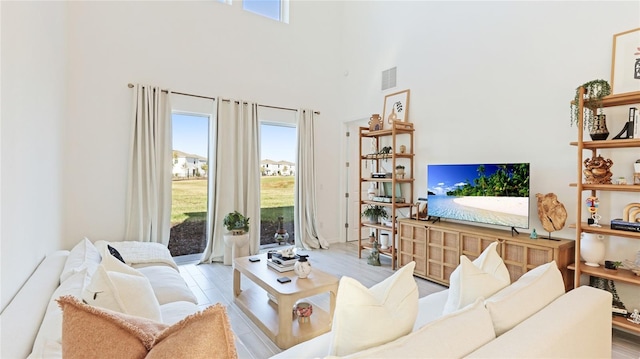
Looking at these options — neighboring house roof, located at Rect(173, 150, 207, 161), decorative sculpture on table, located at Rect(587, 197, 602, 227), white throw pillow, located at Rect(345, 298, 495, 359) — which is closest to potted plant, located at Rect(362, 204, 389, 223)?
decorative sculpture on table, located at Rect(587, 197, 602, 227)

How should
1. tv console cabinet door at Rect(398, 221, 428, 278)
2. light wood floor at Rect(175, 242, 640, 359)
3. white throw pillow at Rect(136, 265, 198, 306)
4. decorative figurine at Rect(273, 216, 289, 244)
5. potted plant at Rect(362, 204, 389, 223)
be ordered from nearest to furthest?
1. white throw pillow at Rect(136, 265, 198, 306)
2. light wood floor at Rect(175, 242, 640, 359)
3. tv console cabinet door at Rect(398, 221, 428, 278)
4. potted plant at Rect(362, 204, 389, 223)
5. decorative figurine at Rect(273, 216, 289, 244)

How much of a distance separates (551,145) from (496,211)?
0.84 meters

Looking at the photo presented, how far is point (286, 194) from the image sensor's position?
5.44 metres

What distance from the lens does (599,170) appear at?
8.34 ft

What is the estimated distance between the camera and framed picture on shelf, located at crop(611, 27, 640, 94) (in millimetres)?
2555

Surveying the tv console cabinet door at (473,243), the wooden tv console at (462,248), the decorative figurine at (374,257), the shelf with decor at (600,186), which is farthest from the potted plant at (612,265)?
the decorative figurine at (374,257)

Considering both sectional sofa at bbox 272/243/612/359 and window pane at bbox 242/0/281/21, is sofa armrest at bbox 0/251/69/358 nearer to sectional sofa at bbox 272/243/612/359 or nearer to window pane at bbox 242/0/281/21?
sectional sofa at bbox 272/243/612/359

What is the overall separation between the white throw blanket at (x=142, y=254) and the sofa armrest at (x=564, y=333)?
3.07m

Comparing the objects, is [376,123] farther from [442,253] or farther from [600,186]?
[600,186]

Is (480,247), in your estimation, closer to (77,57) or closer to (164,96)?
(164,96)

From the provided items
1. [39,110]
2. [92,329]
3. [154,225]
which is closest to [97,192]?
[154,225]

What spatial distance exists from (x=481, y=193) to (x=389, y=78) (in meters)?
2.35

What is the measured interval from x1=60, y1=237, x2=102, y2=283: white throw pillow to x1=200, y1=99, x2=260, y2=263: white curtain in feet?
6.32

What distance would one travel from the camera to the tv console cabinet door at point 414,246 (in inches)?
149
